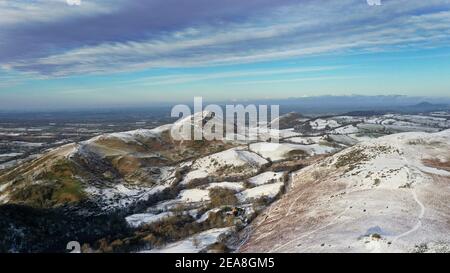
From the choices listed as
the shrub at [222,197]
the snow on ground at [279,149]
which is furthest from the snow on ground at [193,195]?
the snow on ground at [279,149]

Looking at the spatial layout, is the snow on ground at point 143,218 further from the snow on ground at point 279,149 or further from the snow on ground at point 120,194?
the snow on ground at point 279,149

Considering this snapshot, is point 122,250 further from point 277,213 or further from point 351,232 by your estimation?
point 351,232

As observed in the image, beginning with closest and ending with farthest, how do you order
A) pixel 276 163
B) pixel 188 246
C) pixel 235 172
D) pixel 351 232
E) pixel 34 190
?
pixel 351 232 < pixel 188 246 < pixel 34 190 < pixel 235 172 < pixel 276 163

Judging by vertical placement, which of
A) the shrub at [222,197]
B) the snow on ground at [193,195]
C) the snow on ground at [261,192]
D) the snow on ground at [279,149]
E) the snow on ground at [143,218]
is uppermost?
the snow on ground at [279,149]

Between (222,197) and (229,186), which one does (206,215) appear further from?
(229,186)
